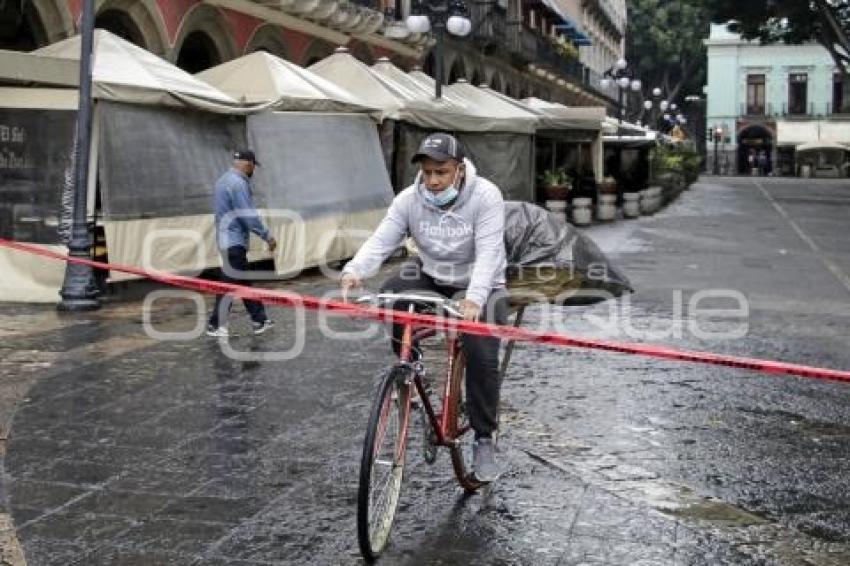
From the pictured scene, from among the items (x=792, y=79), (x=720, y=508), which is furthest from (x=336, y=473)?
(x=792, y=79)

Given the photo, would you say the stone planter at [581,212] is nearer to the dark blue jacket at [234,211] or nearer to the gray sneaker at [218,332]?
the dark blue jacket at [234,211]

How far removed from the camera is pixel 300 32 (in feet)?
68.4

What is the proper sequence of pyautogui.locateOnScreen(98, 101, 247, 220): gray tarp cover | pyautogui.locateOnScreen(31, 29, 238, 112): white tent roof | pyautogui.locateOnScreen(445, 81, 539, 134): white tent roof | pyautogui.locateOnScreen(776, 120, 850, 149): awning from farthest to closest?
pyautogui.locateOnScreen(776, 120, 850, 149): awning → pyautogui.locateOnScreen(445, 81, 539, 134): white tent roof → pyautogui.locateOnScreen(98, 101, 247, 220): gray tarp cover → pyautogui.locateOnScreen(31, 29, 238, 112): white tent roof

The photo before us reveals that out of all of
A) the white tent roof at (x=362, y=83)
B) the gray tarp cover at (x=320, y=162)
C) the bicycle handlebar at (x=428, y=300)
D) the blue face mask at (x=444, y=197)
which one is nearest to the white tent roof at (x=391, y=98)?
the white tent roof at (x=362, y=83)

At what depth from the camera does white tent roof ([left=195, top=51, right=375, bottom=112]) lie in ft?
43.9

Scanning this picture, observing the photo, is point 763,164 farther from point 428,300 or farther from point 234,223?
point 428,300

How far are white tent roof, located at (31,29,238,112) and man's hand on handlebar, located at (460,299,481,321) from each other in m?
7.34

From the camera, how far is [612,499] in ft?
16.2

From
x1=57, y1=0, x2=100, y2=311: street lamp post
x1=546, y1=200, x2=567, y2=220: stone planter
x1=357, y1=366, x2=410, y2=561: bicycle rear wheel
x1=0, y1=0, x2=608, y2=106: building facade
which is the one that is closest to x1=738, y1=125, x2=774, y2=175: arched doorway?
x1=0, y1=0, x2=608, y2=106: building facade

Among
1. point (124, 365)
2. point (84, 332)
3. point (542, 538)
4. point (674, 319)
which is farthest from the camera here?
point (674, 319)

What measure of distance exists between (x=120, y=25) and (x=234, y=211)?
7.57 m

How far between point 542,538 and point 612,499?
654mm

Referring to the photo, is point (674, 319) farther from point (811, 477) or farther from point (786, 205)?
point (786, 205)

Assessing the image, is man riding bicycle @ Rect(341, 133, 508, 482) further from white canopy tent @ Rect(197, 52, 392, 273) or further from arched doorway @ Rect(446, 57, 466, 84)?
arched doorway @ Rect(446, 57, 466, 84)
